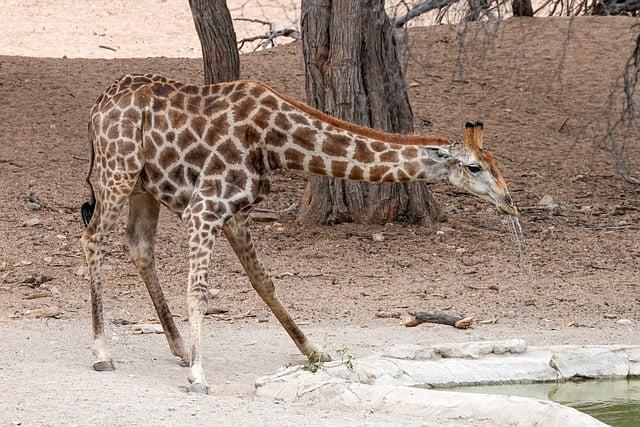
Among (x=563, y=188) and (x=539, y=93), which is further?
(x=539, y=93)

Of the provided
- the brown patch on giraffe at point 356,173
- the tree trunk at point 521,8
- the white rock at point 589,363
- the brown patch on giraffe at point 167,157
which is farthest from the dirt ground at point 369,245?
the brown patch on giraffe at point 356,173

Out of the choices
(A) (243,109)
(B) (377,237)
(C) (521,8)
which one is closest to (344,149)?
(A) (243,109)

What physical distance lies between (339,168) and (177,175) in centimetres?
109

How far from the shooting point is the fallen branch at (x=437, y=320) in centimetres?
921

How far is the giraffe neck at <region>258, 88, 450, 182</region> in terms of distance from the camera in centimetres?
774

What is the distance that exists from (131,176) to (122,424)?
88.5 inches

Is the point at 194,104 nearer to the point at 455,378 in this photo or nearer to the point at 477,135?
the point at 477,135

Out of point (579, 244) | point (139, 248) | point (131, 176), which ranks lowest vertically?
point (579, 244)

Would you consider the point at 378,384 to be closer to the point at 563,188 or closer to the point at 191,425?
the point at 191,425

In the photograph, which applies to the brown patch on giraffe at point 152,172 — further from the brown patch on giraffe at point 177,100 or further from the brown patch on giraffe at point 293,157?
the brown patch on giraffe at point 293,157

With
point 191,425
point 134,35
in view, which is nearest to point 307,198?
point 191,425

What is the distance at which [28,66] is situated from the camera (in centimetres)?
1594

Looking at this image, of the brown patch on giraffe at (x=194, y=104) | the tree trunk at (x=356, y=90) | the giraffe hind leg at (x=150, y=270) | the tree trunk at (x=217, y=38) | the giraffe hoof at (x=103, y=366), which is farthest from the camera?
the tree trunk at (x=217, y=38)

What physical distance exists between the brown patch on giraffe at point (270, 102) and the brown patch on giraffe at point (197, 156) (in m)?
0.50
